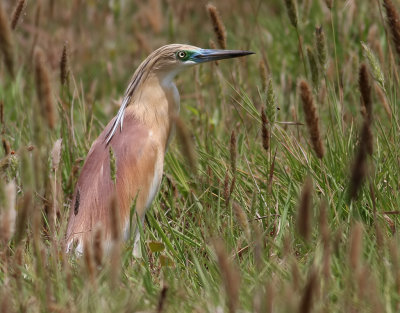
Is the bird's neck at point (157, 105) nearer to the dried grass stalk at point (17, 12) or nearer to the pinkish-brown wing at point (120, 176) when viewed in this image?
the pinkish-brown wing at point (120, 176)

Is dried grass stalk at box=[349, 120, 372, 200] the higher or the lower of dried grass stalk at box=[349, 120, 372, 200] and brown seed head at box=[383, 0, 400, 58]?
the lower

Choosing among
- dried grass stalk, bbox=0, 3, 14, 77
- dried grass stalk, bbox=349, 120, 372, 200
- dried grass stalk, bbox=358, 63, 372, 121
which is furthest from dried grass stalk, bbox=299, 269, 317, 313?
dried grass stalk, bbox=0, 3, 14, 77

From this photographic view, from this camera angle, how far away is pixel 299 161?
3029 millimetres

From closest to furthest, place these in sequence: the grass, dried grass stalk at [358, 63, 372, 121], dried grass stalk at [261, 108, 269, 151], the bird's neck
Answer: the grass, dried grass stalk at [358, 63, 372, 121], dried grass stalk at [261, 108, 269, 151], the bird's neck

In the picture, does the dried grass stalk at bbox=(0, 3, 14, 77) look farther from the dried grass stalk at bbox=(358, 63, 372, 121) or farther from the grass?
the dried grass stalk at bbox=(358, 63, 372, 121)

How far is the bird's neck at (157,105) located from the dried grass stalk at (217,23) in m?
0.39

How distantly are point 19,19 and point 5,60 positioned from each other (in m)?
1.01

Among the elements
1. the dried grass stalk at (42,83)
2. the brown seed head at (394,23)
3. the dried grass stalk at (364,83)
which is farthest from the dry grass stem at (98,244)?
the brown seed head at (394,23)

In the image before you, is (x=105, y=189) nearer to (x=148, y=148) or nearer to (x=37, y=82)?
(x=148, y=148)

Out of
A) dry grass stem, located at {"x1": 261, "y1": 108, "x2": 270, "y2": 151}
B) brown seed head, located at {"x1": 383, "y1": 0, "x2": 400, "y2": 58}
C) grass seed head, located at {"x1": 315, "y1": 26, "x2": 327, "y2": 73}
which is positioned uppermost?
brown seed head, located at {"x1": 383, "y1": 0, "x2": 400, "y2": 58}

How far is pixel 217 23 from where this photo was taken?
10.5 ft

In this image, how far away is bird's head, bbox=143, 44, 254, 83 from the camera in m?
3.52

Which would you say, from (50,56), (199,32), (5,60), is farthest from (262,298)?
(199,32)

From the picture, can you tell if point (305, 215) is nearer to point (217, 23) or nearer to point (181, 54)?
point (217, 23)
